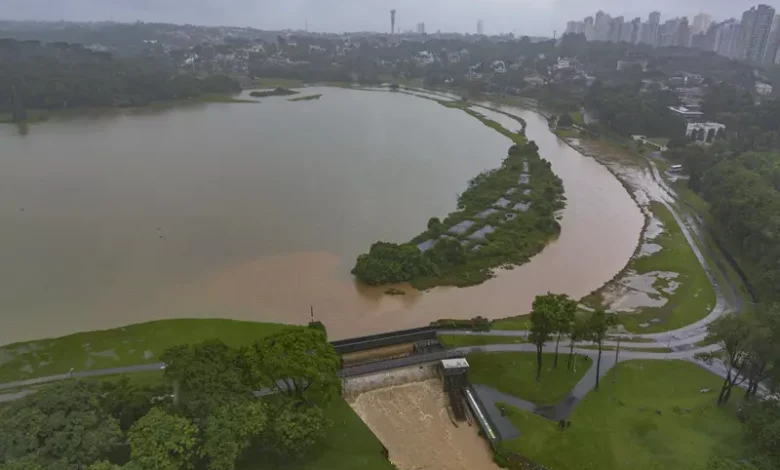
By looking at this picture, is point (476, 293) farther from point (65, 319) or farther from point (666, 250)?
point (65, 319)

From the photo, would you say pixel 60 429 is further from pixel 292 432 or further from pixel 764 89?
pixel 764 89

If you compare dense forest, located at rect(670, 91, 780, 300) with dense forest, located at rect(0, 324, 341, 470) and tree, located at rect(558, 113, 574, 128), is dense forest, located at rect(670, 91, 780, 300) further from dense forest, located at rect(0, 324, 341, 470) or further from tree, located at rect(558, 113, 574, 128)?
dense forest, located at rect(0, 324, 341, 470)

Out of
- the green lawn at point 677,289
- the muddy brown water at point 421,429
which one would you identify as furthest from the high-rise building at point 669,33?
the muddy brown water at point 421,429

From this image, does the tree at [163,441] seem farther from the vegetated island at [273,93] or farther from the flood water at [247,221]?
the vegetated island at [273,93]

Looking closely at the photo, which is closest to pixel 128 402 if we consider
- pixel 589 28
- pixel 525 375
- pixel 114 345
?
pixel 114 345

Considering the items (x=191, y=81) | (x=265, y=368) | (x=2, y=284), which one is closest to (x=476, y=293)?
(x=265, y=368)

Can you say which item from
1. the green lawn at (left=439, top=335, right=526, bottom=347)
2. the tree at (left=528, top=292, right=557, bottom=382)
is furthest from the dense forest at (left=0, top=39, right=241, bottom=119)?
the tree at (left=528, top=292, right=557, bottom=382)
